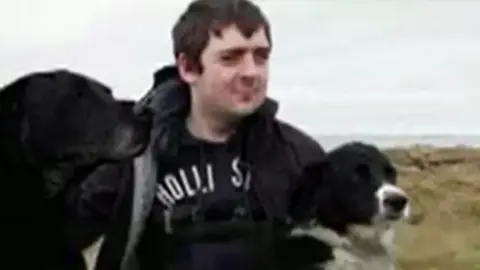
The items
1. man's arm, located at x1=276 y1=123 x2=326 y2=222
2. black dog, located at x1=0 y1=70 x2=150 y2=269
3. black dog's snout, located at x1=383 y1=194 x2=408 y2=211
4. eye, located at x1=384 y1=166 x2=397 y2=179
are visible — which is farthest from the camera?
eye, located at x1=384 y1=166 x2=397 y2=179

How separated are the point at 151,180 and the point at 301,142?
59 centimetres

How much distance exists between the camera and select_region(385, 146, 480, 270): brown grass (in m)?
9.71

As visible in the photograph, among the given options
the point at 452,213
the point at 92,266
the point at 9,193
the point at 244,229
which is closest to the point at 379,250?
the point at 244,229

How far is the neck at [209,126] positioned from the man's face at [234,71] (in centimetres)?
8

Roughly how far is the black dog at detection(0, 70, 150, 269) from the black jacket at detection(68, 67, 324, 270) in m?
0.07

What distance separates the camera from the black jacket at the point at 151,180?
4.85 meters

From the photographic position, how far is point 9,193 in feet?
15.6

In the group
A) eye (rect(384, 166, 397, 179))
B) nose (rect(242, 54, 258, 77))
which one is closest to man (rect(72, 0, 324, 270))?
nose (rect(242, 54, 258, 77))

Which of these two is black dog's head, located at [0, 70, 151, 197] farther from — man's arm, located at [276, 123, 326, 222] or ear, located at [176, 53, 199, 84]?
man's arm, located at [276, 123, 326, 222]

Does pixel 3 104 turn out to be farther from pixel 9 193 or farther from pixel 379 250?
pixel 379 250

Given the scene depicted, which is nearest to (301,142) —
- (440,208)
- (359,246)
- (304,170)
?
(304,170)

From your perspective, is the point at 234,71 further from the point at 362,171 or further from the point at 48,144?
the point at 362,171

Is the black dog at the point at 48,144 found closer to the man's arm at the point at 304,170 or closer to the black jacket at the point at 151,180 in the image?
the black jacket at the point at 151,180

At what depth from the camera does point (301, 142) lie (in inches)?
199
